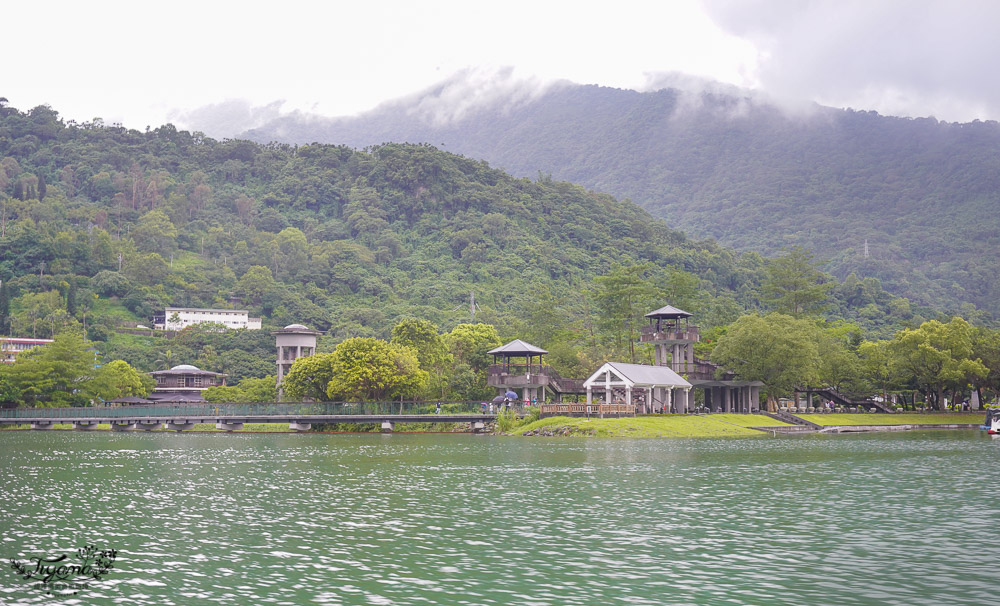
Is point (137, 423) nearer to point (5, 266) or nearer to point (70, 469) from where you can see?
point (70, 469)

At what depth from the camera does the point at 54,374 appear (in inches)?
3676

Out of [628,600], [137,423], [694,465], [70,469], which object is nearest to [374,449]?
[70,469]

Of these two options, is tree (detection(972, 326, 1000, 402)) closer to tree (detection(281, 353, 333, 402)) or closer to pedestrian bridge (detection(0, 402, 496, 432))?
pedestrian bridge (detection(0, 402, 496, 432))

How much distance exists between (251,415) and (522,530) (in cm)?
6500

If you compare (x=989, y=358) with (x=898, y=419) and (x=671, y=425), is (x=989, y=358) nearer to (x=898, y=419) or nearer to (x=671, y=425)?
(x=898, y=419)

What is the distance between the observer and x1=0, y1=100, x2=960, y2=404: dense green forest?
114375mm

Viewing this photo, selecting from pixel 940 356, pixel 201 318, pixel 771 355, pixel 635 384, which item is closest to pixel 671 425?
pixel 635 384

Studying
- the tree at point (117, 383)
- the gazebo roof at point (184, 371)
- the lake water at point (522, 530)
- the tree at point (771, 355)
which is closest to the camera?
the lake water at point (522, 530)

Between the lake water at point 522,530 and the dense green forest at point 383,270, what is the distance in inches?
2077

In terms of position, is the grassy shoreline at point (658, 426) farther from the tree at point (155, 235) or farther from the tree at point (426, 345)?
the tree at point (155, 235)

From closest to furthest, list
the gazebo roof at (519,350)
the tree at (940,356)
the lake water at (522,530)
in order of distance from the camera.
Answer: the lake water at (522,530) < the gazebo roof at (519,350) < the tree at (940,356)

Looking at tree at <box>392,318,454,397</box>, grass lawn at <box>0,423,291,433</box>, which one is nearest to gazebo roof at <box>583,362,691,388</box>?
tree at <box>392,318,454,397</box>

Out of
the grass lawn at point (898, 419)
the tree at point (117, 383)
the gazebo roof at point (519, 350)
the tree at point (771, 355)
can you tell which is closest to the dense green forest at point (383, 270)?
the gazebo roof at point (519, 350)

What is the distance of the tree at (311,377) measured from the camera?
268ft
